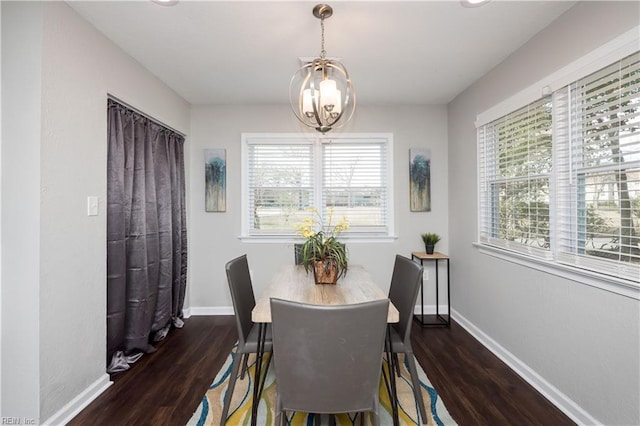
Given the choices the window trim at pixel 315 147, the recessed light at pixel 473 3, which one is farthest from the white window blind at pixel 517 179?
the window trim at pixel 315 147

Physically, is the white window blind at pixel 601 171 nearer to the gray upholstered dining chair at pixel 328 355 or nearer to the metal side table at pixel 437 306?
the metal side table at pixel 437 306

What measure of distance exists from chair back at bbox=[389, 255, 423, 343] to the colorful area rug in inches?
18.2

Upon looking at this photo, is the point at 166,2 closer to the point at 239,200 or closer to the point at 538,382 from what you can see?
the point at 239,200

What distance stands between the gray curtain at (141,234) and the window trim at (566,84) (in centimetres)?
311

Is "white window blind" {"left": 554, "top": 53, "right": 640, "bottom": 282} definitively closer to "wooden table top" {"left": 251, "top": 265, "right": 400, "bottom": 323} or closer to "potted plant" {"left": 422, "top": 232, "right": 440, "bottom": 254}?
"wooden table top" {"left": 251, "top": 265, "right": 400, "bottom": 323}

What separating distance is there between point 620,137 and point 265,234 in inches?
119

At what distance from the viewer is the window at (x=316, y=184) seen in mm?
3494

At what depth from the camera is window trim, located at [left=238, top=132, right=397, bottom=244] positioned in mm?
3443

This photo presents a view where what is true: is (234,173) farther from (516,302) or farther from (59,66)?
(516,302)

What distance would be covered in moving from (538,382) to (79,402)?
10.2ft

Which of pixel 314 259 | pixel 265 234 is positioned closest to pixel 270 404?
pixel 314 259

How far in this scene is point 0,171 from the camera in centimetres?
161

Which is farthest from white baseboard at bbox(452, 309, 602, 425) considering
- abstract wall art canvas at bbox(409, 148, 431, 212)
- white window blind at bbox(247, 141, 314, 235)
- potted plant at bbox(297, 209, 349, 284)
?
white window blind at bbox(247, 141, 314, 235)

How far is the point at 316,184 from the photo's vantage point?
349 cm
